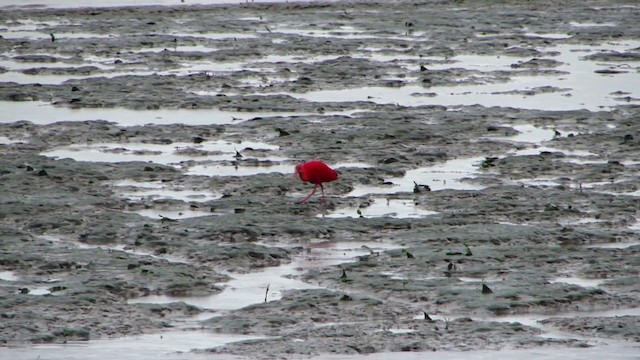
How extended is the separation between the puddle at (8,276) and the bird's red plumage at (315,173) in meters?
3.24

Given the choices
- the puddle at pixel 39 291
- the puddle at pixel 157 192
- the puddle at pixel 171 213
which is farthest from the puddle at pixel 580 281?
the puddle at pixel 157 192

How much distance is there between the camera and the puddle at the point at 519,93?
60.7 feet

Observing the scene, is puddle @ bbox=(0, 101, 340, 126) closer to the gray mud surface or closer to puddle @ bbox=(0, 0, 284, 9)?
the gray mud surface

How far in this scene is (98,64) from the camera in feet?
72.3

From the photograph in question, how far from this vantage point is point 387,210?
12.7 m

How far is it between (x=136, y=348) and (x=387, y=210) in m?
4.50

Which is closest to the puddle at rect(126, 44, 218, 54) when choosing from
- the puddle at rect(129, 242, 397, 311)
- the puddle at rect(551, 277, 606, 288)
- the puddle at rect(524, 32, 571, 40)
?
the puddle at rect(524, 32, 571, 40)

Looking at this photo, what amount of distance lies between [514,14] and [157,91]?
447 inches

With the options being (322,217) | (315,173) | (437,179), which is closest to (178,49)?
(437,179)

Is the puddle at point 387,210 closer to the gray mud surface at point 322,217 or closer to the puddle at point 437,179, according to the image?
the gray mud surface at point 322,217

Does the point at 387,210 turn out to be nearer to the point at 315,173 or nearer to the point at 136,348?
the point at 315,173

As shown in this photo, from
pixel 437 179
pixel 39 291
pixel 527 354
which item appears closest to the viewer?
pixel 527 354

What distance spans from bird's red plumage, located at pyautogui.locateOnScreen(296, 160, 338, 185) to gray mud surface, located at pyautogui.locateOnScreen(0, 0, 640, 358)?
0.24 m

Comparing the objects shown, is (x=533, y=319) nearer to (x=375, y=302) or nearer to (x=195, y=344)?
(x=375, y=302)
